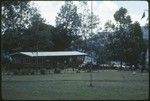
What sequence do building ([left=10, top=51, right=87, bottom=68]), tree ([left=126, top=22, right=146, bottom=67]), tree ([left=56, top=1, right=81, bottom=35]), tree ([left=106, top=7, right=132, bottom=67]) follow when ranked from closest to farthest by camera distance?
1. building ([left=10, top=51, right=87, bottom=68])
2. tree ([left=126, top=22, right=146, bottom=67])
3. tree ([left=106, top=7, right=132, bottom=67])
4. tree ([left=56, top=1, right=81, bottom=35])

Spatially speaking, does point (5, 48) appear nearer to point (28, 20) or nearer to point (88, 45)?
point (28, 20)

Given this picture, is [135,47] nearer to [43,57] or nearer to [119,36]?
[119,36]

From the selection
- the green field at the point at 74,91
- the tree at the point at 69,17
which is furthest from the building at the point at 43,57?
the green field at the point at 74,91

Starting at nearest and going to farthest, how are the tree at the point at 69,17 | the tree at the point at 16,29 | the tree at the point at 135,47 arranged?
the tree at the point at 16,29, the tree at the point at 135,47, the tree at the point at 69,17

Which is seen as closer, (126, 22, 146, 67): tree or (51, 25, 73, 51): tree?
(126, 22, 146, 67): tree

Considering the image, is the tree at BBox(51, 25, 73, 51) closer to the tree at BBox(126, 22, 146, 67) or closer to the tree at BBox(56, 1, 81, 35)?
the tree at BBox(56, 1, 81, 35)

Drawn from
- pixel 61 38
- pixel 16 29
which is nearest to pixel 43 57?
pixel 16 29

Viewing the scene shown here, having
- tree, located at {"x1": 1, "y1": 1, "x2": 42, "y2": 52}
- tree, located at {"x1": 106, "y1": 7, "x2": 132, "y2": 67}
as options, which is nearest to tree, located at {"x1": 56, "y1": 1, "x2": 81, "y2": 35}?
tree, located at {"x1": 106, "y1": 7, "x2": 132, "y2": 67}

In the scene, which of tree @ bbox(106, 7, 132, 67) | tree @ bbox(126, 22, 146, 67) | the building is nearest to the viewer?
the building

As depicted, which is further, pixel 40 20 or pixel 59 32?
pixel 59 32

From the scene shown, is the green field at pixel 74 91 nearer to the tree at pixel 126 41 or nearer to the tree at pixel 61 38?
the tree at pixel 126 41

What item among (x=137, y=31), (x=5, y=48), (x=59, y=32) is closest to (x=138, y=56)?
(x=137, y=31)

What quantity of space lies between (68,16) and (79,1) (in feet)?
21.2

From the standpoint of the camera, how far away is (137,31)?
8719cm
